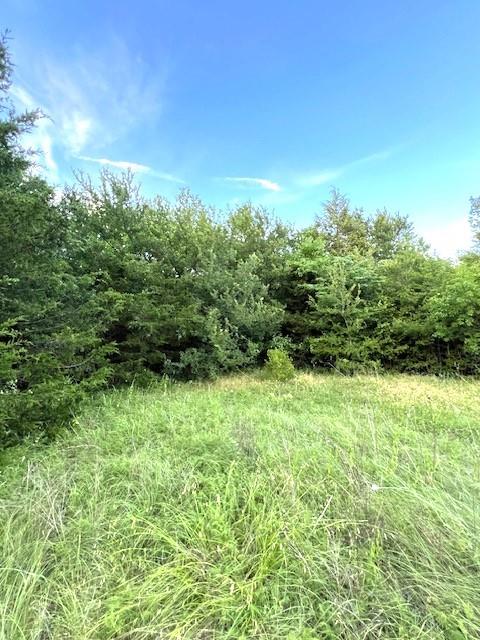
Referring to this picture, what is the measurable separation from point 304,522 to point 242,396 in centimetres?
381

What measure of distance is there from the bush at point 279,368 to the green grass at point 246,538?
412cm

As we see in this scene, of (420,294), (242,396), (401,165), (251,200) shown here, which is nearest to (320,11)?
(401,165)

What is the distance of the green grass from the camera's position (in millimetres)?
1396

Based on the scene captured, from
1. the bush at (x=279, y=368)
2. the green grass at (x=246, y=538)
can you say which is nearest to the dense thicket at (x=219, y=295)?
the bush at (x=279, y=368)

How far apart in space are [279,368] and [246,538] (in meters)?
5.59

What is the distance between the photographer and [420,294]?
7996 millimetres

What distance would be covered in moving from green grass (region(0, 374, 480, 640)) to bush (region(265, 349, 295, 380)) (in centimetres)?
412

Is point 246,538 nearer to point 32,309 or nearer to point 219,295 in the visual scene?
point 32,309

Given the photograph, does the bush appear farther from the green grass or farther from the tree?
the green grass

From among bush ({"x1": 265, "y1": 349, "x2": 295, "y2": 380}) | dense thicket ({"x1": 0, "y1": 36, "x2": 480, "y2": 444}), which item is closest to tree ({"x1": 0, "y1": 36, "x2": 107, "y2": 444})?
dense thicket ({"x1": 0, "y1": 36, "x2": 480, "y2": 444})

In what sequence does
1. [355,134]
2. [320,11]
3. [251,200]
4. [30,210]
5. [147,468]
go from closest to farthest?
[147,468], [30,210], [320,11], [355,134], [251,200]

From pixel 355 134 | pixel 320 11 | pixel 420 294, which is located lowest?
pixel 420 294

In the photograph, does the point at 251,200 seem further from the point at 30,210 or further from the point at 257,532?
the point at 257,532

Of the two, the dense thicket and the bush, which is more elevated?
the dense thicket
